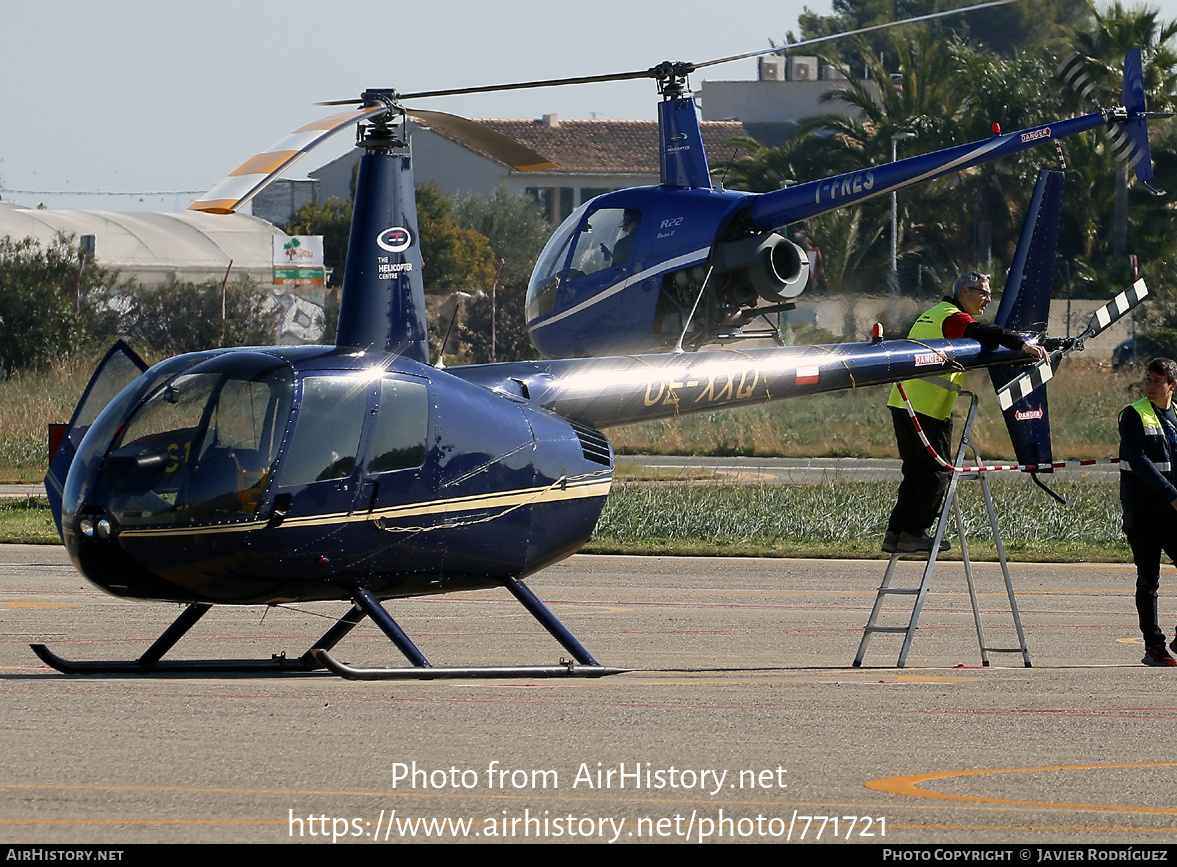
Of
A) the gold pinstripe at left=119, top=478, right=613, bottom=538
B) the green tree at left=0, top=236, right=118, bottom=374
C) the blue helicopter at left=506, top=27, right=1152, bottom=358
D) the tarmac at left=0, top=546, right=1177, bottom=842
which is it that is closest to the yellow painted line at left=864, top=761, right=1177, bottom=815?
the tarmac at left=0, top=546, right=1177, bottom=842

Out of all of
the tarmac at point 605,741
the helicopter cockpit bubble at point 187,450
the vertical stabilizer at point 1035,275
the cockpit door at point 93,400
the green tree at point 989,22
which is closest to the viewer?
the tarmac at point 605,741

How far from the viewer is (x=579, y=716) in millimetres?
7996

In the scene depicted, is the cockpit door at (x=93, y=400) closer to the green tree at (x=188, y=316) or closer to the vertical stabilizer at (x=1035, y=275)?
the vertical stabilizer at (x=1035, y=275)

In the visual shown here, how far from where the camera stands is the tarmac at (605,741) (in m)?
5.88

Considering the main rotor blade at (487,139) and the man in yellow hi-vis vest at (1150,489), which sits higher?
the main rotor blade at (487,139)

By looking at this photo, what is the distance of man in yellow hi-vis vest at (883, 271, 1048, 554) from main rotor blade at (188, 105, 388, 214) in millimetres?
4506

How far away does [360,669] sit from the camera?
353 inches

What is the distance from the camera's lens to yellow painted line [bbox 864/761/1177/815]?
6238 mm

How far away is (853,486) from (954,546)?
4598 mm

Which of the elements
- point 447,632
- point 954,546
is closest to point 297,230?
point 954,546

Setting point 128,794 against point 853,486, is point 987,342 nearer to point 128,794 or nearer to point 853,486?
point 128,794

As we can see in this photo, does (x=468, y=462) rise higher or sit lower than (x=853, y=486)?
higher

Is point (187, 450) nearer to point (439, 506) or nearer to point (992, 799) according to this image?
point (439, 506)

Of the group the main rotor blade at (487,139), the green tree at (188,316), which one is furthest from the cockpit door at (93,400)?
the green tree at (188,316)
